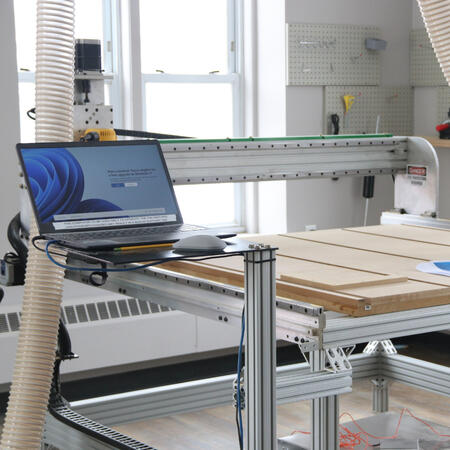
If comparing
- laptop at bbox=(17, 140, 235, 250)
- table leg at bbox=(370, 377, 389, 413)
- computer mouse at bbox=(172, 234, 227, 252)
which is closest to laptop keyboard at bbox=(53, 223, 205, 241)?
laptop at bbox=(17, 140, 235, 250)

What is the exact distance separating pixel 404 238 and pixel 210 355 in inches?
81.8

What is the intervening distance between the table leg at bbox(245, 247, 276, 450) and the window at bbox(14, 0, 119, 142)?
256 cm

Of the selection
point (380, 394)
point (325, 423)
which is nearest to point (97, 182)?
point (325, 423)

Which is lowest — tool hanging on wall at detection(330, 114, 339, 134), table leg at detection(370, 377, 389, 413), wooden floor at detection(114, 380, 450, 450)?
wooden floor at detection(114, 380, 450, 450)

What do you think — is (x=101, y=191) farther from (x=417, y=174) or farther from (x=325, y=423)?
(x=417, y=174)

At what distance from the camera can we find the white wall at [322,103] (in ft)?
14.3

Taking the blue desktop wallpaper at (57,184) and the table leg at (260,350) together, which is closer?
the table leg at (260,350)

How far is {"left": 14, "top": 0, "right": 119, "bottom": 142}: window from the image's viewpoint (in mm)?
3871

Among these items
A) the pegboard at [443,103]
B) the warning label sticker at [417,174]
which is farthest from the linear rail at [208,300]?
the pegboard at [443,103]

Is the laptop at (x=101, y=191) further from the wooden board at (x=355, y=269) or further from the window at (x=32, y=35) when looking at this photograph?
the window at (x=32, y=35)

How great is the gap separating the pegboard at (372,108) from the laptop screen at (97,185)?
2.66 meters

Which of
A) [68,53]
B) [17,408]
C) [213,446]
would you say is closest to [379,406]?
[213,446]

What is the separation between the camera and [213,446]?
3.30m

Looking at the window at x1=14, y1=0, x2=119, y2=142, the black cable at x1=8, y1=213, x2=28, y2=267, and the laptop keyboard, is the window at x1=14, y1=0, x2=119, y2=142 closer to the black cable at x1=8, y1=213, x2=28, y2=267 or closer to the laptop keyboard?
the black cable at x1=8, y1=213, x2=28, y2=267
